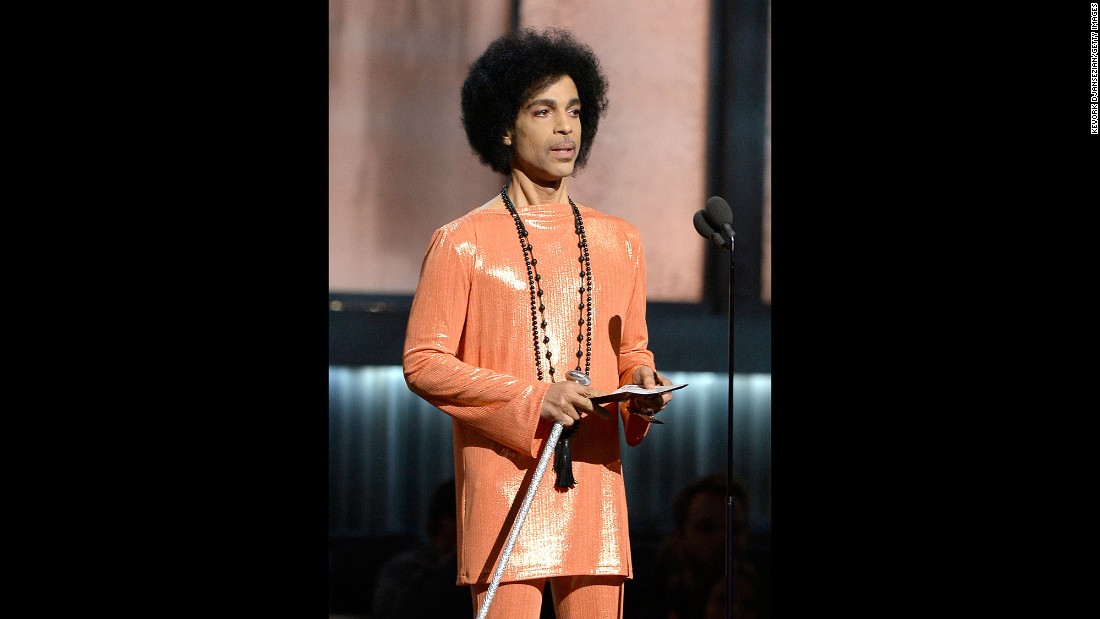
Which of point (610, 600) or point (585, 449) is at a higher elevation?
point (585, 449)

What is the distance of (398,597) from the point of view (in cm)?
407

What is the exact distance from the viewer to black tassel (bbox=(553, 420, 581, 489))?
345 centimetres

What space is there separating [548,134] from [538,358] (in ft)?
1.93

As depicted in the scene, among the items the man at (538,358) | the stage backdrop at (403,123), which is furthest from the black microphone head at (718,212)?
the stage backdrop at (403,123)

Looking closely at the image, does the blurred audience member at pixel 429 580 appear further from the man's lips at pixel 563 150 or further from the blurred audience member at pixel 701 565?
the man's lips at pixel 563 150

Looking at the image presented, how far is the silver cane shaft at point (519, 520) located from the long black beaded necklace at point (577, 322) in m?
0.08

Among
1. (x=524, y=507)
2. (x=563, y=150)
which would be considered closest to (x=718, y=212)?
(x=563, y=150)

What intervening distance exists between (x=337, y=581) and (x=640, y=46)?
1838mm

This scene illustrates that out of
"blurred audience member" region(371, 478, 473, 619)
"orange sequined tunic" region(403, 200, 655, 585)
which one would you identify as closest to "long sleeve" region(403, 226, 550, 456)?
"orange sequined tunic" region(403, 200, 655, 585)

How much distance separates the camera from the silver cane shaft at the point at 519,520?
3.34 metres

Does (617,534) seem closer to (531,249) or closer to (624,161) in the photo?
(531,249)

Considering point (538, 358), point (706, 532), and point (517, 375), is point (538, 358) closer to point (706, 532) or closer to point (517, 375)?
point (517, 375)

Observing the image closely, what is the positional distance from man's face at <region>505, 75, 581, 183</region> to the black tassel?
677mm
